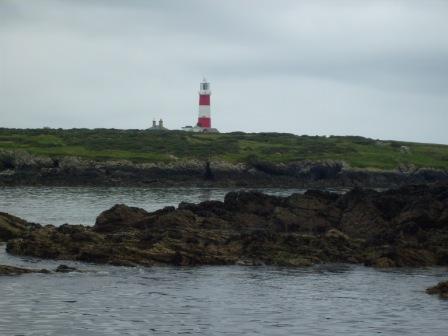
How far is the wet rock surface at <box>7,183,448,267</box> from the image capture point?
47719mm

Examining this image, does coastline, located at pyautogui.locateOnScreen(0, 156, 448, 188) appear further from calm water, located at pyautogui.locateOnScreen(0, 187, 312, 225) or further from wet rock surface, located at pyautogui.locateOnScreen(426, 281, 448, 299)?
wet rock surface, located at pyautogui.locateOnScreen(426, 281, 448, 299)

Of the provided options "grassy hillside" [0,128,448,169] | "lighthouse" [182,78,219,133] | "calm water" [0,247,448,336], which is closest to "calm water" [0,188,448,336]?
"calm water" [0,247,448,336]

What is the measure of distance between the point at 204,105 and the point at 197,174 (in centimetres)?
6521

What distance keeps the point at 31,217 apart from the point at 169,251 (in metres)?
25.6

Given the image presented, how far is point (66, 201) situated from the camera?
87438 millimetres

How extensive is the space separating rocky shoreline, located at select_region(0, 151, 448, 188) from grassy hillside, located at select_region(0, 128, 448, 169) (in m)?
3.23

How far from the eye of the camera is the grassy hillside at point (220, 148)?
13450 centimetres

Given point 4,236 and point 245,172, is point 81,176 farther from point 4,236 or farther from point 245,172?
point 4,236

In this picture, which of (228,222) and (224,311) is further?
(228,222)

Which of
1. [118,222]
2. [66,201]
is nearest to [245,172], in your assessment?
[66,201]

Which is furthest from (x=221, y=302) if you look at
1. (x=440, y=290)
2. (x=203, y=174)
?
(x=203, y=174)

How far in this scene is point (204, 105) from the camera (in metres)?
191

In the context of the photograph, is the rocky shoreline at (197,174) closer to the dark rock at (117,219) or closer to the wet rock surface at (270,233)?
the wet rock surface at (270,233)

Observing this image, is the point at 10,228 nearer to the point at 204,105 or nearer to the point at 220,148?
the point at 220,148
